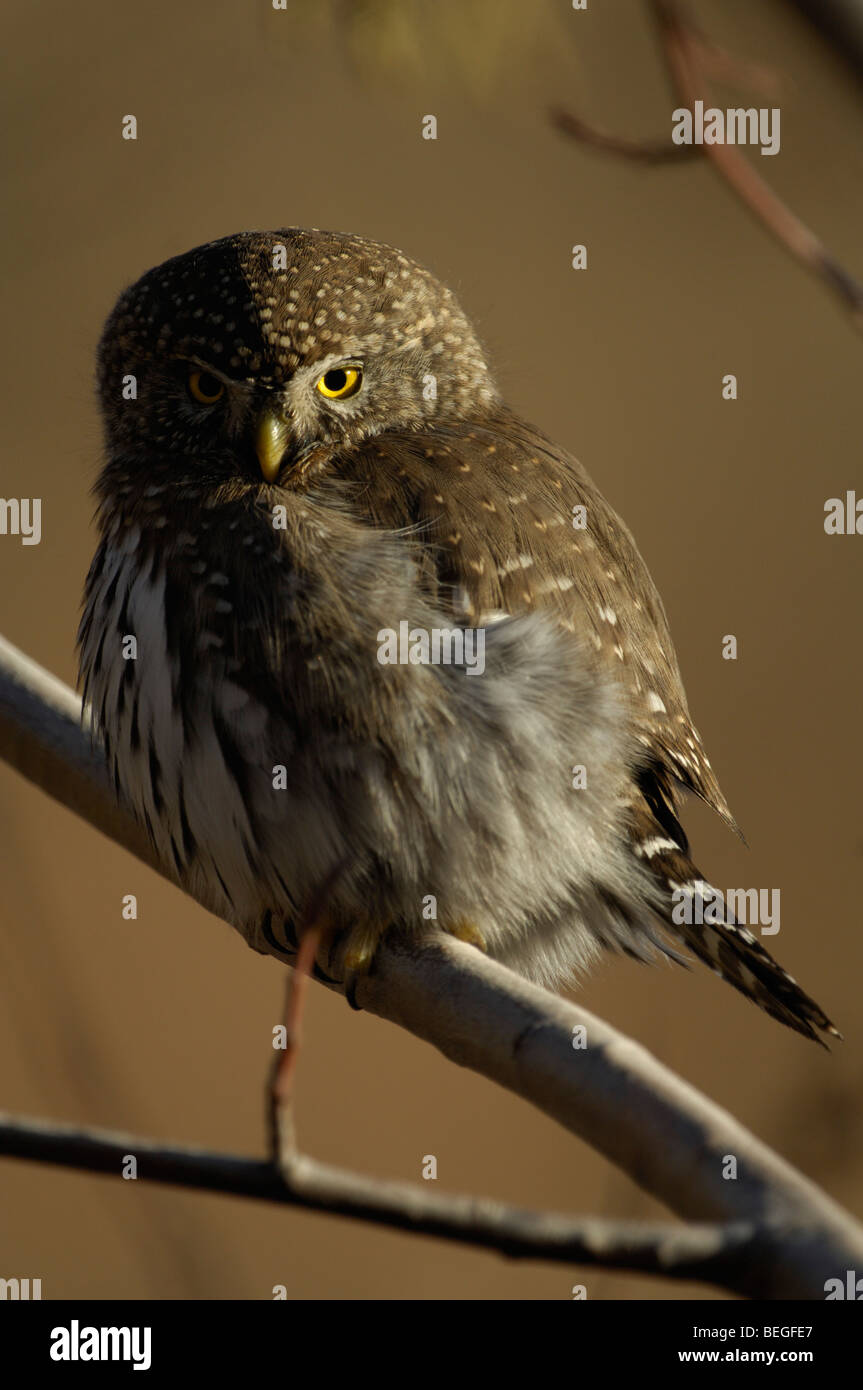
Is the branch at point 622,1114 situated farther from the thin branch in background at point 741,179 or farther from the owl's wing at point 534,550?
the thin branch in background at point 741,179

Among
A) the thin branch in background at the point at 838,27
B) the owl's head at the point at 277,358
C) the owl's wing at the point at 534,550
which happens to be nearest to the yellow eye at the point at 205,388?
the owl's head at the point at 277,358

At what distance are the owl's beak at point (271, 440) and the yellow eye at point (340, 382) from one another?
0.53 feet

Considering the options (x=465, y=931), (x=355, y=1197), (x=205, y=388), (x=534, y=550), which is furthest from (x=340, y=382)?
(x=355, y=1197)

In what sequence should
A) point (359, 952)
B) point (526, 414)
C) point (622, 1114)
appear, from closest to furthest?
point (622, 1114), point (359, 952), point (526, 414)

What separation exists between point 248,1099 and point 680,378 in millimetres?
4233

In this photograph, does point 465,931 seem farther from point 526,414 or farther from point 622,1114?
point 526,414

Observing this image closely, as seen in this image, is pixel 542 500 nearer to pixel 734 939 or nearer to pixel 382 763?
pixel 382 763

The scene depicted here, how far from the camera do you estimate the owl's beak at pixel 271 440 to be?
3.35m

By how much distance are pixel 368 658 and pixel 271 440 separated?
599 millimetres

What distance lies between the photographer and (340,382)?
140 inches

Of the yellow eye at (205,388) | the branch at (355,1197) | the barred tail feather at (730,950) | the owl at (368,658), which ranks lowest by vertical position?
the branch at (355,1197)

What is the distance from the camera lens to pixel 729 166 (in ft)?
5.64

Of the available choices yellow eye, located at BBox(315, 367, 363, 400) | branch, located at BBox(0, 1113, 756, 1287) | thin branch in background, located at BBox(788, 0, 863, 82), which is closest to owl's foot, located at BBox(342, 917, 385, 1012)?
yellow eye, located at BBox(315, 367, 363, 400)

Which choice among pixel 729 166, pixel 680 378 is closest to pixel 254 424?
pixel 729 166
